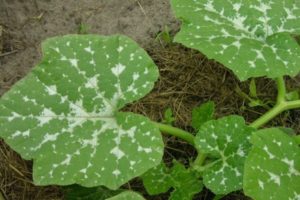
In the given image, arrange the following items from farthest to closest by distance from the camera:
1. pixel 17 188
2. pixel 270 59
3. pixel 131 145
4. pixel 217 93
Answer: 1. pixel 217 93
2. pixel 17 188
3. pixel 270 59
4. pixel 131 145

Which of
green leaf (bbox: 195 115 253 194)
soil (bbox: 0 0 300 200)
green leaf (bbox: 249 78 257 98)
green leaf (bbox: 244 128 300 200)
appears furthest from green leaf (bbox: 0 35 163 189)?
green leaf (bbox: 249 78 257 98)

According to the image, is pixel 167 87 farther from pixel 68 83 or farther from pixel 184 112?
pixel 68 83

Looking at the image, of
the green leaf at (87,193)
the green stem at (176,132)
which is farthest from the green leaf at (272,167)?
the green leaf at (87,193)

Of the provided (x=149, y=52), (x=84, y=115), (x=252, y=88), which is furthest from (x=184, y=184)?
(x=149, y=52)

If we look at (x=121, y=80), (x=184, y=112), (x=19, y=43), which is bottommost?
(x=184, y=112)

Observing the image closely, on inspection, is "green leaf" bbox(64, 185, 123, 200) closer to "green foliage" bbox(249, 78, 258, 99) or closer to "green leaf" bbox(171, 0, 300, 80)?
"green leaf" bbox(171, 0, 300, 80)

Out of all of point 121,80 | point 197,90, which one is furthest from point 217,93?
point 121,80

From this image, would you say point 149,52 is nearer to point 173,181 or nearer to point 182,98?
point 182,98
